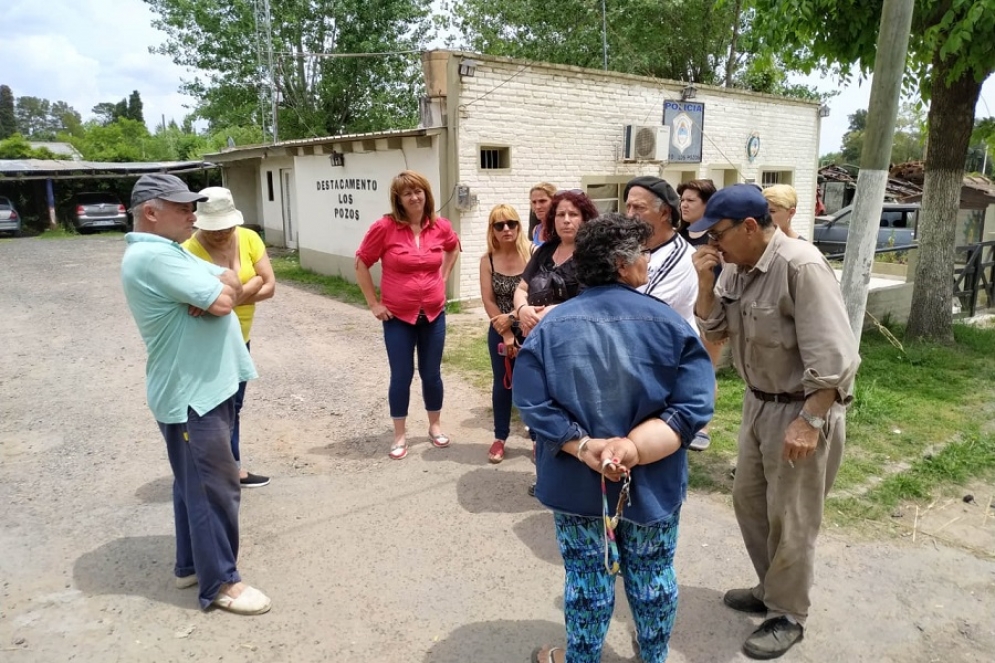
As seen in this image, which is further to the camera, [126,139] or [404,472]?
[126,139]

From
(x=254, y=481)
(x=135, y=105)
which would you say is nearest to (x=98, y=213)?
(x=254, y=481)

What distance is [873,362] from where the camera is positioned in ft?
23.0

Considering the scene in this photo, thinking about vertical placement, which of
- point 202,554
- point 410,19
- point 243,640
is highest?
point 410,19

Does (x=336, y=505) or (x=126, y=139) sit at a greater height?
(x=126, y=139)

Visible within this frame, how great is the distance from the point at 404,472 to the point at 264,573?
1312 mm

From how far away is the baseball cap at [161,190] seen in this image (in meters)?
2.79

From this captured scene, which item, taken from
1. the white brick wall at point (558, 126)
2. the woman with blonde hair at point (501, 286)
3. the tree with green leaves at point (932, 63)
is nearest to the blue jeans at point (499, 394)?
the woman with blonde hair at point (501, 286)

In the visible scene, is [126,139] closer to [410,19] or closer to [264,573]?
[410,19]

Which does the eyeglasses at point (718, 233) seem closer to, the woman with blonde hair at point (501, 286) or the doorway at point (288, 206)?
the woman with blonde hair at point (501, 286)

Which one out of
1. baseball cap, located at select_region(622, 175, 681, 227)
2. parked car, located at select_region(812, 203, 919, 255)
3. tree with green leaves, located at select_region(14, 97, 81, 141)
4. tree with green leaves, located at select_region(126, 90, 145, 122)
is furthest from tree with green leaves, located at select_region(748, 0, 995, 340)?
tree with green leaves, located at select_region(14, 97, 81, 141)

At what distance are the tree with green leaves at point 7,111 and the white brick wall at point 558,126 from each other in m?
102

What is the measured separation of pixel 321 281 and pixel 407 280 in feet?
30.5

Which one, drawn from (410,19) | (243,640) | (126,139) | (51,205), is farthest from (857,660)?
(126,139)

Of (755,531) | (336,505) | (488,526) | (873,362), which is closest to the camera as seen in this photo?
(755,531)
